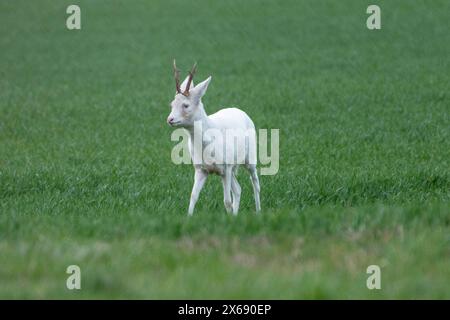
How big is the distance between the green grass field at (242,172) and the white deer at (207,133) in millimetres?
619

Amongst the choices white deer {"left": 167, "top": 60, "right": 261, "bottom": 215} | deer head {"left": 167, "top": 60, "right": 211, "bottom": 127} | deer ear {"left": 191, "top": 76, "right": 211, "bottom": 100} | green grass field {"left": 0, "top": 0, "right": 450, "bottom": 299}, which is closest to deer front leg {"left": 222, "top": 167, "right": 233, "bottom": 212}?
white deer {"left": 167, "top": 60, "right": 261, "bottom": 215}

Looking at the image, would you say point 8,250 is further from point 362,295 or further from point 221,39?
point 221,39

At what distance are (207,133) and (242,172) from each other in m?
4.41

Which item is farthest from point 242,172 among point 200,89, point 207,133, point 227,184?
point 200,89

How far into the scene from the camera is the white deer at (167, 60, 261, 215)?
9391 millimetres

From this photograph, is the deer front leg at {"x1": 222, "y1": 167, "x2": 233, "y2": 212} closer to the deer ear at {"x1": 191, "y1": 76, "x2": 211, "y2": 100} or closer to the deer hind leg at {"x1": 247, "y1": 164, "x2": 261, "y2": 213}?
the deer hind leg at {"x1": 247, "y1": 164, "x2": 261, "y2": 213}

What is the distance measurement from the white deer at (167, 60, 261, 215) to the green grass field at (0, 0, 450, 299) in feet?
2.03

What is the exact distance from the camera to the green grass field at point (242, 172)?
6957 millimetres

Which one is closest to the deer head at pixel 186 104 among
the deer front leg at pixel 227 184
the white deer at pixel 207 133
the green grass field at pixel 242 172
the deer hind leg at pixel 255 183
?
the white deer at pixel 207 133

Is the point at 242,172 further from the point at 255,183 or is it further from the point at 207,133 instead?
the point at 207,133
